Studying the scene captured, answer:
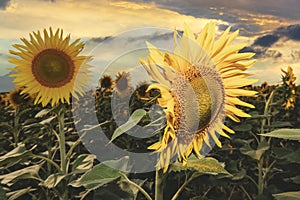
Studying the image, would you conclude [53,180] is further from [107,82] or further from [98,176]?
[107,82]

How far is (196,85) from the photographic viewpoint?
102 cm

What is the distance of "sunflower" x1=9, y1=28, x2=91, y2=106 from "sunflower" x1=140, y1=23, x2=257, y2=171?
114 cm

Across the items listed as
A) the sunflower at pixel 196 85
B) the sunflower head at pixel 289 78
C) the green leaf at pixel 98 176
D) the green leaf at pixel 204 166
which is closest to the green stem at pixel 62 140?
the green leaf at pixel 98 176

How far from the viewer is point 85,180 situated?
1.24 metres

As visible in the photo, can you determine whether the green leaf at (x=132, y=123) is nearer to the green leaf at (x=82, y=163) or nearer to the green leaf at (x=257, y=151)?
the green leaf at (x=82, y=163)

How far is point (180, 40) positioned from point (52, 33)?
1267mm

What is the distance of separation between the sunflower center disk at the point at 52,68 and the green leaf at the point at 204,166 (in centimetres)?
109

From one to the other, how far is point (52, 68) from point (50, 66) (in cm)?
3

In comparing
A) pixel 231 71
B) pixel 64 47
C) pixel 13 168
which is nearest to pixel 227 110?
pixel 231 71

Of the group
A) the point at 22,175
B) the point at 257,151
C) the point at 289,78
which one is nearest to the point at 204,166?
the point at 22,175

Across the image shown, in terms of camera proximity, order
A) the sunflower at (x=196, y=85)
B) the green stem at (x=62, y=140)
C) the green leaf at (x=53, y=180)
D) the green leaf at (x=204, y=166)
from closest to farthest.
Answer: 1. the sunflower at (x=196, y=85)
2. the green leaf at (x=204, y=166)
3. the green leaf at (x=53, y=180)
4. the green stem at (x=62, y=140)

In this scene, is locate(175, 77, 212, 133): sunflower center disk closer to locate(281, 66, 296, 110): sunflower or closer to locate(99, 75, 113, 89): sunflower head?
locate(281, 66, 296, 110): sunflower

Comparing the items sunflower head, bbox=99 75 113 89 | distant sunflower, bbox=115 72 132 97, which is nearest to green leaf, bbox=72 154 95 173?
distant sunflower, bbox=115 72 132 97

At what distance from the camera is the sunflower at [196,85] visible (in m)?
0.99
